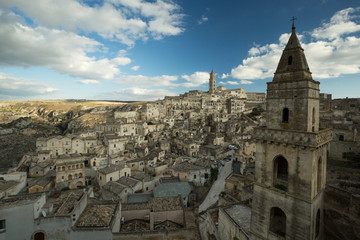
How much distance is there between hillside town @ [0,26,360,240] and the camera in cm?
A: 873

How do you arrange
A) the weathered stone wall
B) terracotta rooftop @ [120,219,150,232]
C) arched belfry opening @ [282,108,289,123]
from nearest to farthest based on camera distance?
arched belfry opening @ [282,108,289,123] < the weathered stone wall < terracotta rooftop @ [120,219,150,232]

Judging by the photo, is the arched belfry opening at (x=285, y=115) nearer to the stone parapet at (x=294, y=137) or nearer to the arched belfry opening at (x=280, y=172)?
the stone parapet at (x=294, y=137)

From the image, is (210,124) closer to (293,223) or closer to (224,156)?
(224,156)

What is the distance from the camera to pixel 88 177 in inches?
1385

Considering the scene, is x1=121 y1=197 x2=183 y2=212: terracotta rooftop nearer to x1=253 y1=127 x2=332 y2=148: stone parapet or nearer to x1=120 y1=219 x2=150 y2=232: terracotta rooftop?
x1=120 y1=219 x2=150 y2=232: terracotta rooftop

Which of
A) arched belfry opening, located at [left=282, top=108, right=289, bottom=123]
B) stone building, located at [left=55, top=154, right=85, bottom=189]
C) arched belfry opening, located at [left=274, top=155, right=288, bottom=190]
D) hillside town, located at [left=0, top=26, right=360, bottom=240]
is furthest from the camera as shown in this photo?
stone building, located at [left=55, top=154, right=85, bottom=189]

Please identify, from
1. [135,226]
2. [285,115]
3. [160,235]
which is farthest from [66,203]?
[285,115]

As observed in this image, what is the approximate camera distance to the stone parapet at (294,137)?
26.2 feet

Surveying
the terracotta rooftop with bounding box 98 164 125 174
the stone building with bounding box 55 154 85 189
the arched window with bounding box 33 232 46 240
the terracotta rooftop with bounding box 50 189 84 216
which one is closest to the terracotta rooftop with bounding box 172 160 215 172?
the terracotta rooftop with bounding box 98 164 125 174

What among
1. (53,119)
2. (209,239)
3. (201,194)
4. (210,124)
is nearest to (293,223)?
(209,239)

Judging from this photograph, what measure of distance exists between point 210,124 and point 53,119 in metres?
81.7

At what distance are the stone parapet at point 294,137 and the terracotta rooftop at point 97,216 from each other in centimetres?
1439

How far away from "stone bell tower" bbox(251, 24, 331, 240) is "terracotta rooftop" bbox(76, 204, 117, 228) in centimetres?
1245

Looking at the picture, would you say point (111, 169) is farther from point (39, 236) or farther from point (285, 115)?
point (285, 115)
